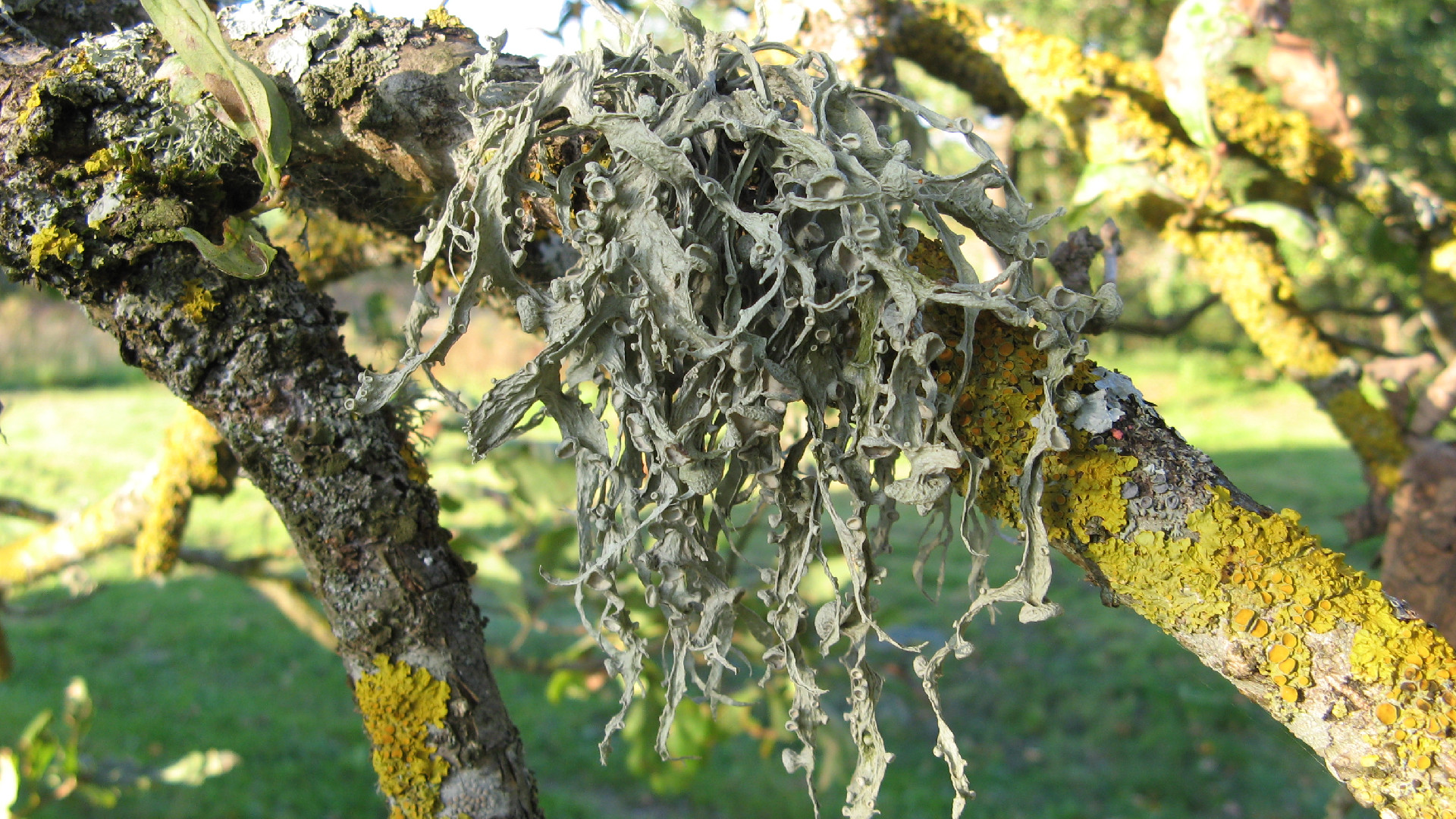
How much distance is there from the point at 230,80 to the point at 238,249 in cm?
14

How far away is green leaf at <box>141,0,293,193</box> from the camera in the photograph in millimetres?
705

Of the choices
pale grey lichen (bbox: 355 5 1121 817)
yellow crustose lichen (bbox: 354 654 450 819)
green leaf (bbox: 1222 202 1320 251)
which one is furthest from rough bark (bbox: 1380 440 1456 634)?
yellow crustose lichen (bbox: 354 654 450 819)

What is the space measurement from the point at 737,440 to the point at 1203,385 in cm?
768

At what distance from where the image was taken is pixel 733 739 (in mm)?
3359

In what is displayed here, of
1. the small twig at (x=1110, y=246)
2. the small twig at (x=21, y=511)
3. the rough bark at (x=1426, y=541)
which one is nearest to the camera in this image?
the small twig at (x=1110, y=246)

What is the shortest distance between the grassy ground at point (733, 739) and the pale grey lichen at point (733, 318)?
135 cm

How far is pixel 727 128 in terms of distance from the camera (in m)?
0.69

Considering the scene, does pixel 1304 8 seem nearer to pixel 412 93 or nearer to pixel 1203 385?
pixel 1203 385

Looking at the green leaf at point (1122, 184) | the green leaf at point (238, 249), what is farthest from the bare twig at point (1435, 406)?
the green leaf at point (238, 249)

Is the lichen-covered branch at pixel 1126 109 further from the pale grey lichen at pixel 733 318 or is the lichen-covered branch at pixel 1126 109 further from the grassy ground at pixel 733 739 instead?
the grassy ground at pixel 733 739

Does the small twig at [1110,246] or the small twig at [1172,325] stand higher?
the small twig at [1110,246]

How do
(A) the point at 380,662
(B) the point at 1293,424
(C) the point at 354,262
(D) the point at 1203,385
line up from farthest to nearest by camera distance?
(D) the point at 1203,385 → (B) the point at 1293,424 → (C) the point at 354,262 → (A) the point at 380,662

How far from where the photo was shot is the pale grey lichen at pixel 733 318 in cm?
67

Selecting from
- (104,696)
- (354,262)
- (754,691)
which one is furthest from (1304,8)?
(104,696)
